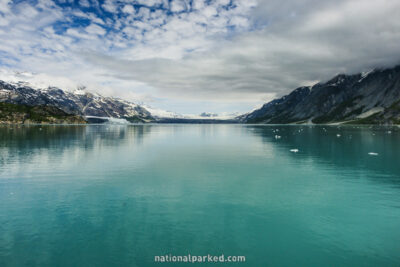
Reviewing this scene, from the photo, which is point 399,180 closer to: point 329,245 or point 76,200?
point 329,245

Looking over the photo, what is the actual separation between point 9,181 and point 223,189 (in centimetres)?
3496

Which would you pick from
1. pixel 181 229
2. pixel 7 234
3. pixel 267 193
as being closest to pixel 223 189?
pixel 267 193

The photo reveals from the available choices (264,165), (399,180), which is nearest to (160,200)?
(264,165)

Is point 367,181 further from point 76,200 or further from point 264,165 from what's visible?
point 76,200

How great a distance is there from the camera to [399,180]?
159 feet

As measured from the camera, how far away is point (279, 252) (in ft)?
73.1

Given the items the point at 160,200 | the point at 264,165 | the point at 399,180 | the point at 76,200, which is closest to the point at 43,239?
the point at 76,200

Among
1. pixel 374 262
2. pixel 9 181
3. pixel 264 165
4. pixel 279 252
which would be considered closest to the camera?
pixel 374 262

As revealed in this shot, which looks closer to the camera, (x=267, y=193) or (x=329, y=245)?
(x=329, y=245)

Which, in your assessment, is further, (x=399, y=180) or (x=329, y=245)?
(x=399, y=180)

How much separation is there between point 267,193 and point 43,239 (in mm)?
28058

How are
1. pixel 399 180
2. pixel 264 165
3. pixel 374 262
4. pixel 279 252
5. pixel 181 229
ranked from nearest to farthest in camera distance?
1. pixel 374 262
2. pixel 279 252
3. pixel 181 229
4. pixel 399 180
5. pixel 264 165

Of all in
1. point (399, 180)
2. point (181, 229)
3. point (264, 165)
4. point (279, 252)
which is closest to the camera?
point (279, 252)

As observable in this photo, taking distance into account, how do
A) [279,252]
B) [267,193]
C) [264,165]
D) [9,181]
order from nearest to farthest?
[279,252] < [267,193] < [9,181] < [264,165]
